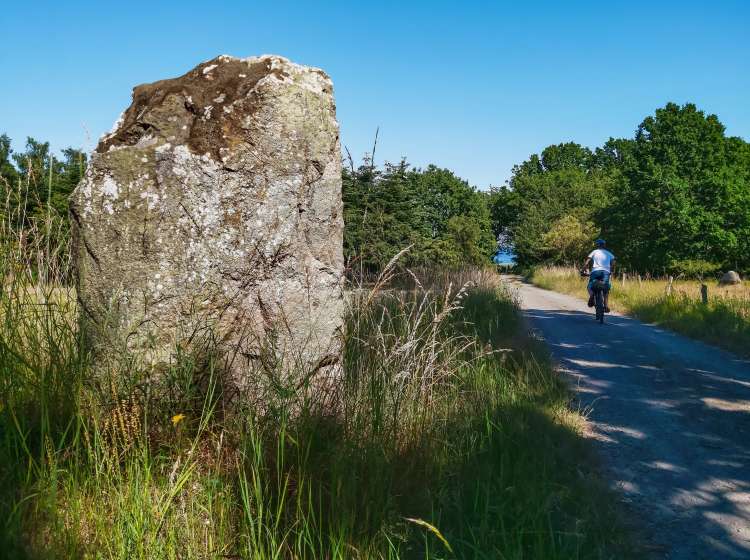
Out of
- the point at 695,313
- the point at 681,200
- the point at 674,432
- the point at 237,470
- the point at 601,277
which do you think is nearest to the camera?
the point at 237,470

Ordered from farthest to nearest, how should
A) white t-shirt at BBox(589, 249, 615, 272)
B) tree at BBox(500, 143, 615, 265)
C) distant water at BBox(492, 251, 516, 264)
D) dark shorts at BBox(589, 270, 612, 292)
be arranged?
distant water at BBox(492, 251, 516, 264) < tree at BBox(500, 143, 615, 265) < white t-shirt at BBox(589, 249, 615, 272) < dark shorts at BBox(589, 270, 612, 292)

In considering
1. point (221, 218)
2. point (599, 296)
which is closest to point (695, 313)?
point (599, 296)

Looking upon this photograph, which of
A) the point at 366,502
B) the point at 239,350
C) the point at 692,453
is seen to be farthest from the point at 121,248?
the point at 692,453

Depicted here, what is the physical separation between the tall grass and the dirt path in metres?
0.43

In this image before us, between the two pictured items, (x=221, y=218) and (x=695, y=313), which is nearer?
(x=221, y=218)

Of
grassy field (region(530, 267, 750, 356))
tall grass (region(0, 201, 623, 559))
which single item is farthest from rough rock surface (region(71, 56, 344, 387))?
grassy field (region(530, 267, 750, 356))

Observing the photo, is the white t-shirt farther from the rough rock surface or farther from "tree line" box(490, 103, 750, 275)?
"tree line" box(490, 103, 750, 275)

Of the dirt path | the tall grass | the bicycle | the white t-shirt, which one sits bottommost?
the dirt path

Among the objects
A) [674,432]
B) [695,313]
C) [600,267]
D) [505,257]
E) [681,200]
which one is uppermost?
[681,200]

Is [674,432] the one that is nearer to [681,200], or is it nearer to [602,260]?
[602,260]

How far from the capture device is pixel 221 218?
11.1 feet

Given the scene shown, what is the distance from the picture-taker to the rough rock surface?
324cm

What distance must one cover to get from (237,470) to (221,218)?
154 cm

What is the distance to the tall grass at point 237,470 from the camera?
2074mm
